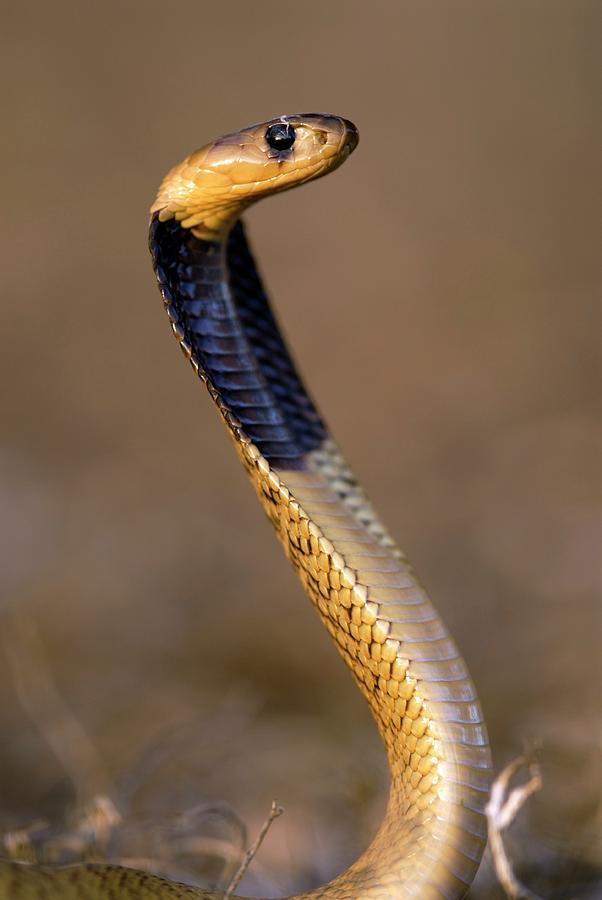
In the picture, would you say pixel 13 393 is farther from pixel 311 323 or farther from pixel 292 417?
pixel 292 417

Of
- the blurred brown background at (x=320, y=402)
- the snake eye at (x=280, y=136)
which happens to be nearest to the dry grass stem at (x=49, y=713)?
the blurred brown background at (x=320, y=402)

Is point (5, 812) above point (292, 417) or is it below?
below

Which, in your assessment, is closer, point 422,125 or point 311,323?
point 311,323

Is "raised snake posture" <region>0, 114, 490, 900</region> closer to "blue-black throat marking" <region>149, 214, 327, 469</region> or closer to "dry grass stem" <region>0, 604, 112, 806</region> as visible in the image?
"blue-black throat marking" <region>149, 214, 327, 469</region>

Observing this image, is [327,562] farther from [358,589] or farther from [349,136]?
[349,136]

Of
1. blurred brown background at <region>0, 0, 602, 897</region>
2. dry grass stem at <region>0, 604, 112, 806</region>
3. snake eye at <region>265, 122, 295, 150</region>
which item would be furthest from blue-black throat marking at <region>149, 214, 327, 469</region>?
dry grass stem at <region>0, 604, 112, 806</region>

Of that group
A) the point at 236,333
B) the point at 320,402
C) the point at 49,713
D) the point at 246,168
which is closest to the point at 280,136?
the point at 246,168

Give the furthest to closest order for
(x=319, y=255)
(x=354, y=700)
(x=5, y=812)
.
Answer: (x=319, y=255)
(x=354, y=700)
(x=5, y=812)

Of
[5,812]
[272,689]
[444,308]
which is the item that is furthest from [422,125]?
[5,812]
